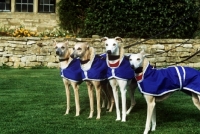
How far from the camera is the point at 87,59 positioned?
29.5 feet

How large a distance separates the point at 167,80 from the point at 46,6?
46.9 ft

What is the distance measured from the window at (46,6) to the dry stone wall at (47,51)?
12.6 feet

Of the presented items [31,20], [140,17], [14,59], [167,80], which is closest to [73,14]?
[31,20]

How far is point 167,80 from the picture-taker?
796 cm

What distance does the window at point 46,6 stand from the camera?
21500 millimetres

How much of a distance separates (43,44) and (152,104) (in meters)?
10.4

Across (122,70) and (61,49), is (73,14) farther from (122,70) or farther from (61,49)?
(122,70)

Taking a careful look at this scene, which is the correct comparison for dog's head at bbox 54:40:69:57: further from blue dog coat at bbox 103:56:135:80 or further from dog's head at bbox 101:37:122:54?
blue dog coat at bbox 103:56:135:80

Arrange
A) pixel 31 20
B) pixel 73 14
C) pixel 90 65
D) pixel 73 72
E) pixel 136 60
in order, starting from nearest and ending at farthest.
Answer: pixel 136 60
pixel 90 65
pixel 73 72
pixel 73 14
pixel 31 20

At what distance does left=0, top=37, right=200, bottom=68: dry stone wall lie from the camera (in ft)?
58.3

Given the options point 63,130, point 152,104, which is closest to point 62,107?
point 63,130

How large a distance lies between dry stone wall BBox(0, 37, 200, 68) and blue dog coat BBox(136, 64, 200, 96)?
9680mm

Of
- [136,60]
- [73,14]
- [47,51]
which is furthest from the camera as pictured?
[73,14]

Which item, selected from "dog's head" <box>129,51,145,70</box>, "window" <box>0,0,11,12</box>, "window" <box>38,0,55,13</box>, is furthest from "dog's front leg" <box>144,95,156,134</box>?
"window" <box>0,0,11,12</box>
